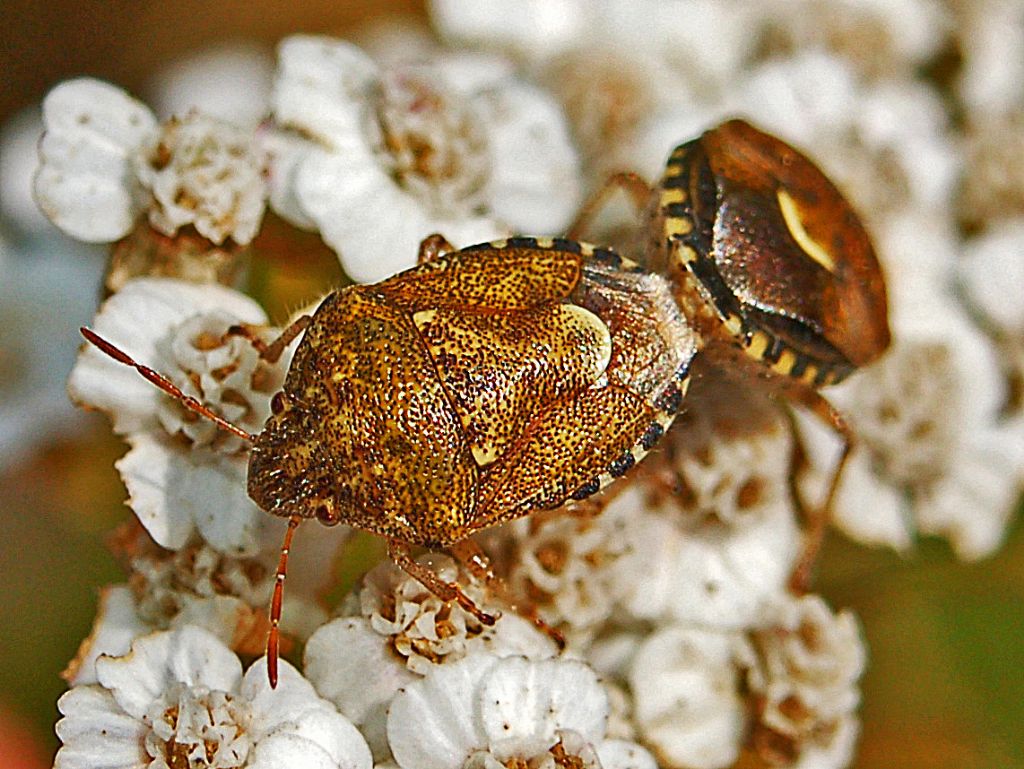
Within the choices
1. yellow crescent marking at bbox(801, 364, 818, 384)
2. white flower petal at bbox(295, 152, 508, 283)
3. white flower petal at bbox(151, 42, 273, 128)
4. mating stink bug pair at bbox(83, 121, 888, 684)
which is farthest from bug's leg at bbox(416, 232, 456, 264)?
white flower petal at bbox(151, 42, 273, 128)

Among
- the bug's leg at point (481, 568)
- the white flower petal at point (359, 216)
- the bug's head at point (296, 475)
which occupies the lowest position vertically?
the bug's leg at point (481, 568)

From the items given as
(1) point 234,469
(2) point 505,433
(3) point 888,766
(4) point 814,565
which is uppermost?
(2) point 505,433

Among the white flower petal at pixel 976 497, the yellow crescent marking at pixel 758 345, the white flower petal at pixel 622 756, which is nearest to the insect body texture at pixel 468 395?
the yellow crescent marking at pixel 758 345

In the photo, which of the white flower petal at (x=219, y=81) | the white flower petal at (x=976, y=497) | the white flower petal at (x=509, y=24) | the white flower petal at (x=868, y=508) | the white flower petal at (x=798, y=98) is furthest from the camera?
the white flower petal at (x=219, y=81)

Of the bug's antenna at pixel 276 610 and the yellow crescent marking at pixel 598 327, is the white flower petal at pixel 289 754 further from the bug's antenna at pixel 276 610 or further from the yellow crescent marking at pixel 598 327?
the yellow crescent marking at pixel 598 327

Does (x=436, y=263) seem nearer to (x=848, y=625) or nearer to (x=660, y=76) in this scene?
(x=848, y=625)

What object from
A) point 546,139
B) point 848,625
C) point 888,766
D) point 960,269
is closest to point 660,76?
point 546,139
